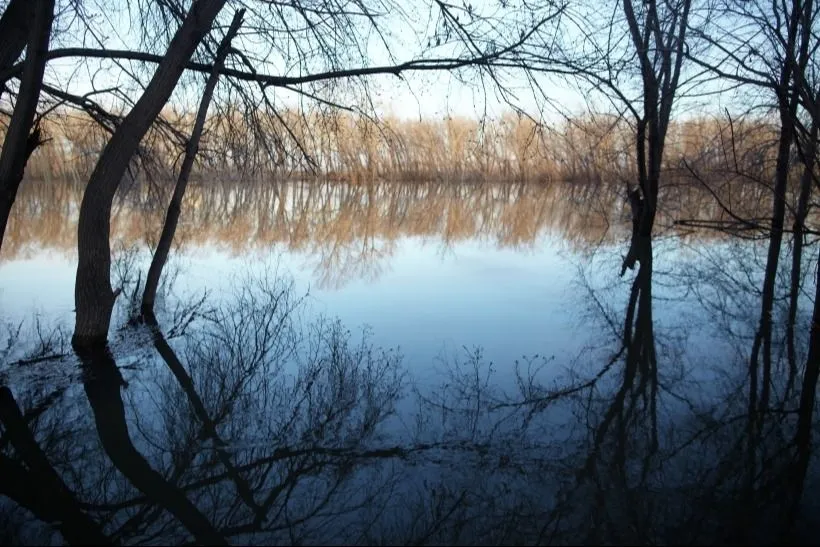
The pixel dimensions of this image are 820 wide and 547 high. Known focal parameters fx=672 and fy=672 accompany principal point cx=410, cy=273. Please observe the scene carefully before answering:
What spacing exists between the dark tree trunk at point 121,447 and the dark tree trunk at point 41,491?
0.28m

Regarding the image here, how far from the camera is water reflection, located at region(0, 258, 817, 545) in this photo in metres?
2.77

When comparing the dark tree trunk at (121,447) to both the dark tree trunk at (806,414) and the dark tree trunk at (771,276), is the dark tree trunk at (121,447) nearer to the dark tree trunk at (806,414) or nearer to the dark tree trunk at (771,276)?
the dark tree trunk at (806,414)

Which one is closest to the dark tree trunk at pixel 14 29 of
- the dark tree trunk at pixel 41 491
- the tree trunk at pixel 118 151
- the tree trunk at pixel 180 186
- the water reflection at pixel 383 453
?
the tree trunk at pixel 118 151

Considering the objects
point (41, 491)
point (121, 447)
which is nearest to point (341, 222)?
point (121, 447)

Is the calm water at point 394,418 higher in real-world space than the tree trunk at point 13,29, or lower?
lower

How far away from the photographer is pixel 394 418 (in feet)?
12.9

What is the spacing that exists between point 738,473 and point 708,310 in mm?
3879

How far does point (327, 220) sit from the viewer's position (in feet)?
55.5

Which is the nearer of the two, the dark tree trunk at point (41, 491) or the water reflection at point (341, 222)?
the dark tree trunk at point (41, 491)

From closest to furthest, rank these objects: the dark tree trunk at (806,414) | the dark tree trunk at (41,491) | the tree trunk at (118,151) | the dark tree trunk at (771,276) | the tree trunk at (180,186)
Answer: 1. the dark tree trunk at (41,491)
2. the dark tree trunk at (806,414)
3. the dark tree trunk at (771,276)
4. the tree trunk at (118,151)
5. the tree trunk at (180,186)

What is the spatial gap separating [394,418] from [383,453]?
481 mm

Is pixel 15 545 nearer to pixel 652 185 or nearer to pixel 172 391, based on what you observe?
pixel 172 391

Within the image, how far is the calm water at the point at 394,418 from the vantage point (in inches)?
111

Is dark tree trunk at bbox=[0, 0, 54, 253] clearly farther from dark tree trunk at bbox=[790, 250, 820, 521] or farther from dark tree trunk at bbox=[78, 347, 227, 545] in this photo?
dark tree trunk at bbox=[790, 250, 820, 521]
